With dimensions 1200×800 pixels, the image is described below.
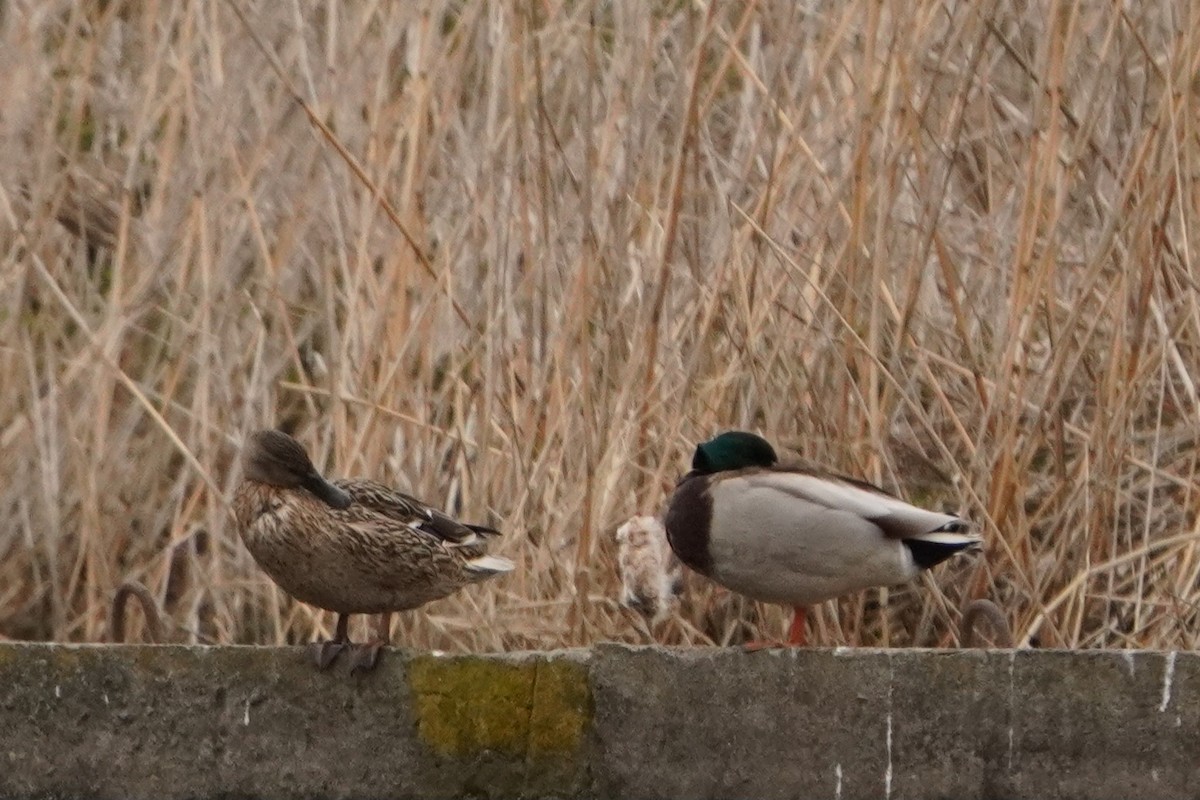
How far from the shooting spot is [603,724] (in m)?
3.08

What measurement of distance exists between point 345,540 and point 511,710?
78cm

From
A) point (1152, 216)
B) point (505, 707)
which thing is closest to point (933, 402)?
point (1152, 216)

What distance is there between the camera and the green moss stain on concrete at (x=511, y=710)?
10.1ft

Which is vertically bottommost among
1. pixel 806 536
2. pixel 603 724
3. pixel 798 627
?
pixel 798 627

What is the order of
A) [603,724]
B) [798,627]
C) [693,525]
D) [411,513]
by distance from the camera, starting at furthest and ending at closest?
[411,513] → [798,627] → [693,525] → [603,724]

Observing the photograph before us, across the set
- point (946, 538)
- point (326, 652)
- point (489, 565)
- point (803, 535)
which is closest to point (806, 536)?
point (803, 535)

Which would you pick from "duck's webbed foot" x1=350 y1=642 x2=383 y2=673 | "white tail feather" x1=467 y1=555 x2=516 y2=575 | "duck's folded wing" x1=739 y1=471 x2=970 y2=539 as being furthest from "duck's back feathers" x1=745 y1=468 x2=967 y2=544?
"duck's webbed foot" x1=350 y1=642 x2=383 y2=673

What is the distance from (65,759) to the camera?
316 cm

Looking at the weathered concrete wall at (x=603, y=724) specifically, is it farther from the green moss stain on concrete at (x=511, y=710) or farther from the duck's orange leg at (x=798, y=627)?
the duck's orange leg at (x=798, y=627)

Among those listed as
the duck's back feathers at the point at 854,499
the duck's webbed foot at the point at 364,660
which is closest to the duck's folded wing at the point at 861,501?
the duck's back feathers at the point at 854,499

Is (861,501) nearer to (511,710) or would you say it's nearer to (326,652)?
(511,710)

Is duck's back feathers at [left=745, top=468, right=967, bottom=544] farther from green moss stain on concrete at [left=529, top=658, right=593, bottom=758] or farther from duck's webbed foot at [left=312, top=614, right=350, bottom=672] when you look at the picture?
duck's webbed foot at [left=312, top=614, right=350, bottom=672]

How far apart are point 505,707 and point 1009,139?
2.68m

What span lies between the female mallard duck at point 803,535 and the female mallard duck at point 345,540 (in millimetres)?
431
